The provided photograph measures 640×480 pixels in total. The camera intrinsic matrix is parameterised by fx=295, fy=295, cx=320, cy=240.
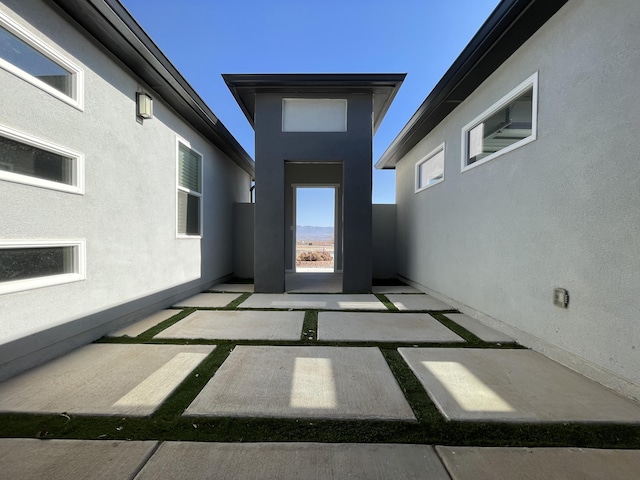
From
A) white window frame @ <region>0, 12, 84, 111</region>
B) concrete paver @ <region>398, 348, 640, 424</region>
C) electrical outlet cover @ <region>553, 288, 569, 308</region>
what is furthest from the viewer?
electrical outlet cover @ <region>553, 288, 569, 308</region>

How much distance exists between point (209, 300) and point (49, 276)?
2.44 meters

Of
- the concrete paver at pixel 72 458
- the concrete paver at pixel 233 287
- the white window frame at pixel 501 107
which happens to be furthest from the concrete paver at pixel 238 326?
the white window frame at pixel 501 107

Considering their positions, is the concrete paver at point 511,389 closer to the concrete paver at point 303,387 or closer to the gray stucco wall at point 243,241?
the concrete paver at point 303,387

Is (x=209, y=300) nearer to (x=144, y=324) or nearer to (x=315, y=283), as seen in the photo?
(x=144, y=324)

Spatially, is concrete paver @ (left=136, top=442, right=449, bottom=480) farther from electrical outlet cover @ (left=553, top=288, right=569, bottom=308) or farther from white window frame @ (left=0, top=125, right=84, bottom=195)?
white window frame @ (left=0, top=125, right=84, bottom=195)

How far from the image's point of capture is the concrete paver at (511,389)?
176 centimetres

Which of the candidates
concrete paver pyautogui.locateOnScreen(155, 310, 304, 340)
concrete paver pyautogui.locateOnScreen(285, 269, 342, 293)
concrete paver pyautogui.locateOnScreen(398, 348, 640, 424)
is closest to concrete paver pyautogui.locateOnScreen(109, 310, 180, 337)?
concrete paver pyautogui.locateOnScreen(155, 310, 304, 340)

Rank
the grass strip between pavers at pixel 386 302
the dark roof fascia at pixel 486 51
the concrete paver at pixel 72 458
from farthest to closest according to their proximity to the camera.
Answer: the grass strip between pavers at pixel 386 302 < the dark roof fascia at pixel 486 51 < the concrete paver at pixel 72 458

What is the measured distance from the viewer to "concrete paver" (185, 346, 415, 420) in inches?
70.2

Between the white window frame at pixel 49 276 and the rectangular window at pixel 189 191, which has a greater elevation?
the rectangular window at pixel 189 191

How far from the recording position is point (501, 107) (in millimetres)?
3367

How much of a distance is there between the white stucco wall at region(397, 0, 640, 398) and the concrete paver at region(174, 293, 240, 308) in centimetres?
364

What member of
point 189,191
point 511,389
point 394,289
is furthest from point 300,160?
point 511,389

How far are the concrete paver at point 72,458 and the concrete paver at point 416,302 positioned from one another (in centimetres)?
357
